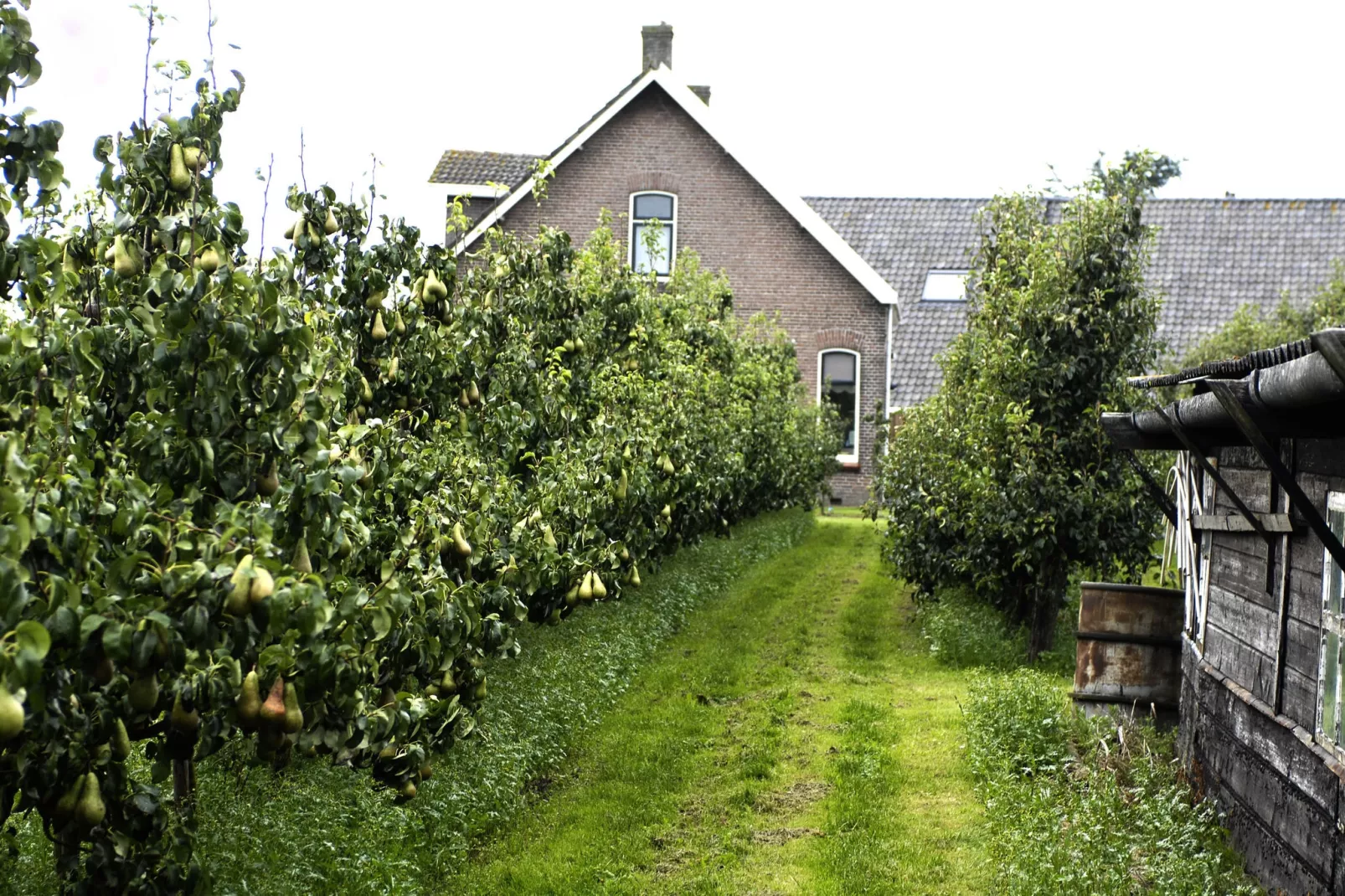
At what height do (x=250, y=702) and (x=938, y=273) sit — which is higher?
(x=938, y=273)

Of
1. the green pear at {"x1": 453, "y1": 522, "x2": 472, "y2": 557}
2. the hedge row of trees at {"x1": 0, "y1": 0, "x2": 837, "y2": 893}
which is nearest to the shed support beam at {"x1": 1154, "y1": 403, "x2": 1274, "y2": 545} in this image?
the hedge row of trees at {"x1": 0, "y1": 0, "x2": 837, "y2": 893}

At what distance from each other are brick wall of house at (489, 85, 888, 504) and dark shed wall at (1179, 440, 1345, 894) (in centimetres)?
2026

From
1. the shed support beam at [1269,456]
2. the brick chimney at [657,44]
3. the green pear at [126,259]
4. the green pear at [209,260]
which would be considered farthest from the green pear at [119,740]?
the brick chimney at [657,44]

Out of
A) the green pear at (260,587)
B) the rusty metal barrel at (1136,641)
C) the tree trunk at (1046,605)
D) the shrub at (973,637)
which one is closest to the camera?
the green pear at (260,587)

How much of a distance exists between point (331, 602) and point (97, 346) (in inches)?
48.2

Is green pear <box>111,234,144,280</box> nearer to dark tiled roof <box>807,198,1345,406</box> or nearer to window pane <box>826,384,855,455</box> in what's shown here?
window pane <box>826,384,855,455</box>

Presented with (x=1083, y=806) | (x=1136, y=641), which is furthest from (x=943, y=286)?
(x=1083, y=806)

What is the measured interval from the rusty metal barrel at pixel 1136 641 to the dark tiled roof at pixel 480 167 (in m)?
20.7

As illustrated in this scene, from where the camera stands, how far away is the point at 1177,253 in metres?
32.8

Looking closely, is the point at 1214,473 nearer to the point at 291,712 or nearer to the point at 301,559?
the point at 301,559

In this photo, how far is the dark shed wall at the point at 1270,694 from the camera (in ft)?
19.0

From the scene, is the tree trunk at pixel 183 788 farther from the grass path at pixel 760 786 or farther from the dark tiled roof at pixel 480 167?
the dark tiled roof at pixel 480 167

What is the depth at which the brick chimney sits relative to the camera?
29.7 m

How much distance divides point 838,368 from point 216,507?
24609 millimetres
